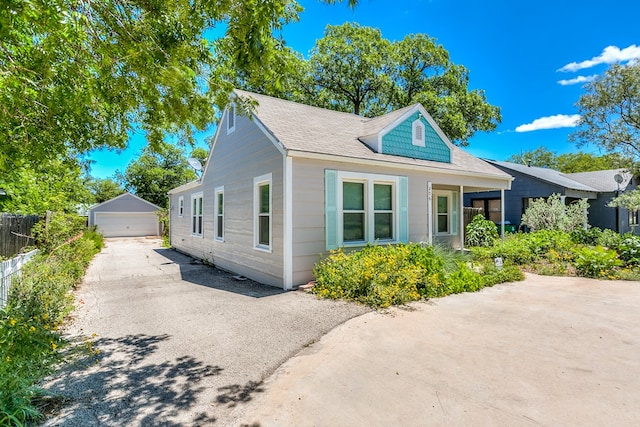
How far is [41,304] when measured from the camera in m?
4.80

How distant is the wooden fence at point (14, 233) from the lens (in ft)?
22.4

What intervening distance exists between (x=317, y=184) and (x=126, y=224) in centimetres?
2829

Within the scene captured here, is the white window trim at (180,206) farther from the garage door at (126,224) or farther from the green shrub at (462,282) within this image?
the garage door at (126,224)

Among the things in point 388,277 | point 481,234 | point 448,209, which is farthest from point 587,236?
point 388,277

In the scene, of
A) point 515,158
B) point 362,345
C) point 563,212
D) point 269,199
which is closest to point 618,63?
point 563,212

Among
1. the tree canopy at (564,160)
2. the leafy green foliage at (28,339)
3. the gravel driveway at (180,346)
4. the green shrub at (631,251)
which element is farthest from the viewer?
the tree canopy at (564,160)

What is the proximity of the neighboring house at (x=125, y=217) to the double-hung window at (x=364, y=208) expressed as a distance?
26418 millimetres

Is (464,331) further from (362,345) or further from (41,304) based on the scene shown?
(41,304)

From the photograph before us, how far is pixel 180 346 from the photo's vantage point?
13.9ft

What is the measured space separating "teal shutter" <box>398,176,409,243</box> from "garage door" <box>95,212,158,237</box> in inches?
1089

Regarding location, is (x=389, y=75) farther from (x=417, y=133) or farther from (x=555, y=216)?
(x=417, y=133)

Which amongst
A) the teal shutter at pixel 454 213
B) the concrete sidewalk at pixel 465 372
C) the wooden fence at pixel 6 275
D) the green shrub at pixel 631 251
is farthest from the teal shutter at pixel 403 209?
the wooden fence at pixel 6 275

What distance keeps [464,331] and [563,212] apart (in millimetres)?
12810

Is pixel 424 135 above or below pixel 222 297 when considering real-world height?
above
